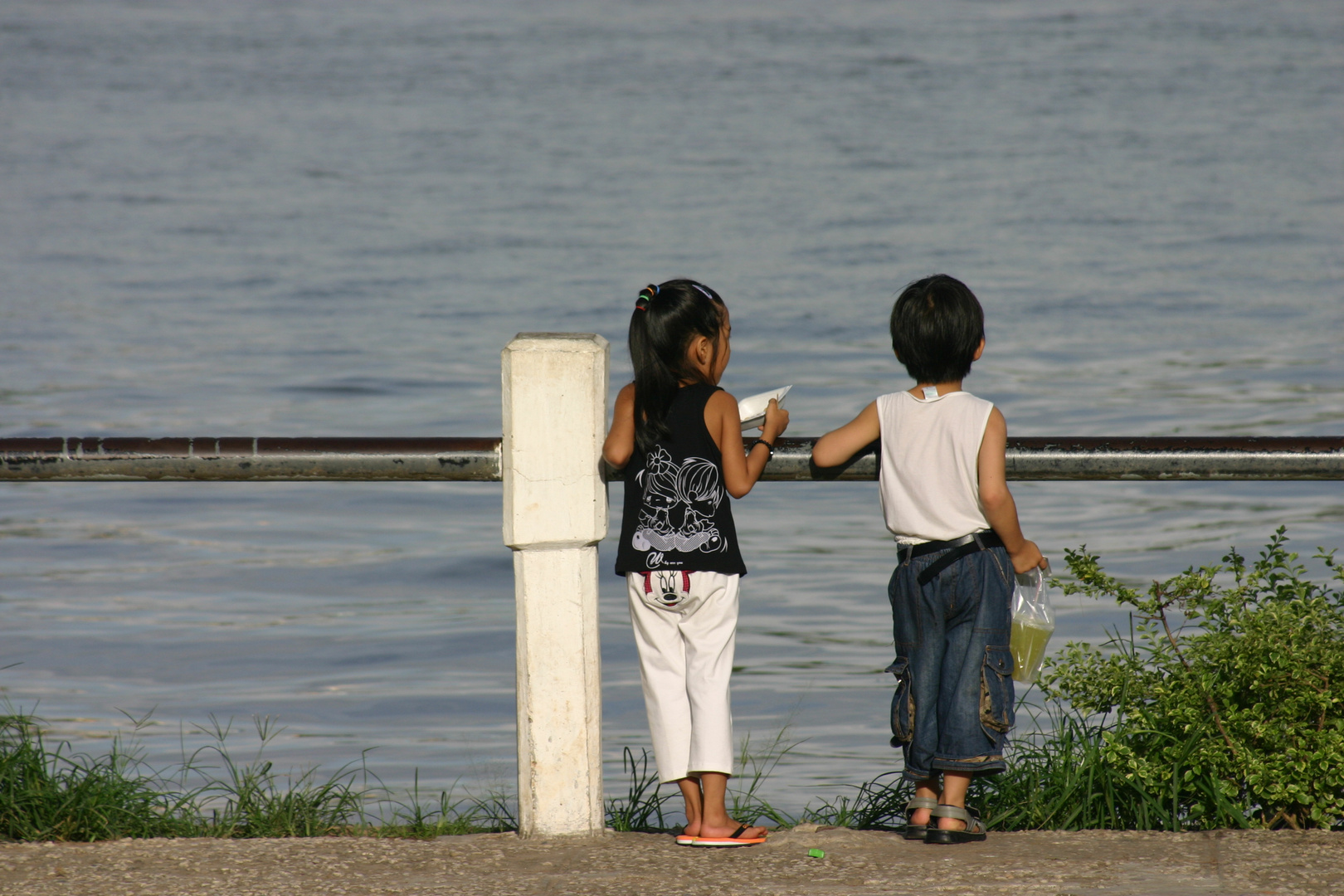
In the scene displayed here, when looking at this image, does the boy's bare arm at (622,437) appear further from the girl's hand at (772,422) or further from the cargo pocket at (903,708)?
the cargo pocket at (903,708)

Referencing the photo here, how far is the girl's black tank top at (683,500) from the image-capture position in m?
3.72

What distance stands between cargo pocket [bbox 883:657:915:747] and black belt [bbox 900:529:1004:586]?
0.70 ft

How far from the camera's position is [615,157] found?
32.4 m

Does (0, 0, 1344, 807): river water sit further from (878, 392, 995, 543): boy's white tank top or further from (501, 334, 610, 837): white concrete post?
(878, 392, 995, 543): boy's white tank top

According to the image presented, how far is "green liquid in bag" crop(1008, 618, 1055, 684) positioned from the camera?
3.69m

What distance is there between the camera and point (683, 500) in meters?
3.74

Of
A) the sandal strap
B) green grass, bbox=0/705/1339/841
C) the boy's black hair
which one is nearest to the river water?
green grass, bbox=0/705/1339/841

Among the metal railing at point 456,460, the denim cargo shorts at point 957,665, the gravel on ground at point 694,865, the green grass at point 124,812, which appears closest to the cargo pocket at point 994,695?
the denim cargo shorts at point 957,665

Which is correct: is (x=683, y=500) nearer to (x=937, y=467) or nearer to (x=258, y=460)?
(x=937, y=467)

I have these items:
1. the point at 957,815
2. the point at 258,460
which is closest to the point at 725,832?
the point at 957,815

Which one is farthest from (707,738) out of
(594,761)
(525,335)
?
(525,335)

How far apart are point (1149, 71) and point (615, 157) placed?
16656mm

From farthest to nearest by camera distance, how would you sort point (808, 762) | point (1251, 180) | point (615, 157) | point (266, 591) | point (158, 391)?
point (615, 157) → point (1251, 180) → point (158, 391) → point (266, 591) → point (808, 762)

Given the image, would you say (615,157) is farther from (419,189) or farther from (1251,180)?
(1251,180)
